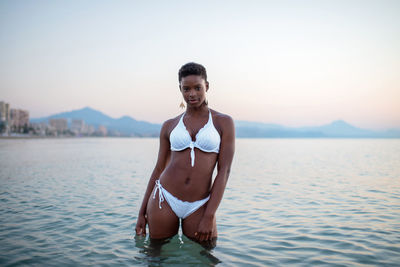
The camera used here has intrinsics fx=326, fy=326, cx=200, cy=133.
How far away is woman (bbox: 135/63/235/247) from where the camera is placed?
3.86 m

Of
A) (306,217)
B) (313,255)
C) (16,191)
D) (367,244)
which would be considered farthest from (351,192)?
(16,191)

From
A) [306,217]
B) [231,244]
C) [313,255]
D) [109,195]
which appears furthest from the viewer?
[109,195]

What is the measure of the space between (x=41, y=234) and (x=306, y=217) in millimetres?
6642

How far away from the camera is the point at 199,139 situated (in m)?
3.92

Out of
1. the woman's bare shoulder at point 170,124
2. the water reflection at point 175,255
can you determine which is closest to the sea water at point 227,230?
the water reflection at point 175,255

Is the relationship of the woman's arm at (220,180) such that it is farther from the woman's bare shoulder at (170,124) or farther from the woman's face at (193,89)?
the woman's bare shoulder at (170,124)

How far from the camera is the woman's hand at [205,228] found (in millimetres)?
3781

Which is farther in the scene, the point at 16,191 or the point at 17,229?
the point at 16,191

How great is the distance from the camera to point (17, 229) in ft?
24.0

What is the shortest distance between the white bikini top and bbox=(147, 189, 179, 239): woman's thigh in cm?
71

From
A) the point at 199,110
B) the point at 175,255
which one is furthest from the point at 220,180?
the point at 175,255

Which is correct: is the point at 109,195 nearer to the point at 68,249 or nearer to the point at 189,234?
the point at 68,249

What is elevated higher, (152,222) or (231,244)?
(152,222)

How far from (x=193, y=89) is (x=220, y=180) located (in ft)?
3.68
